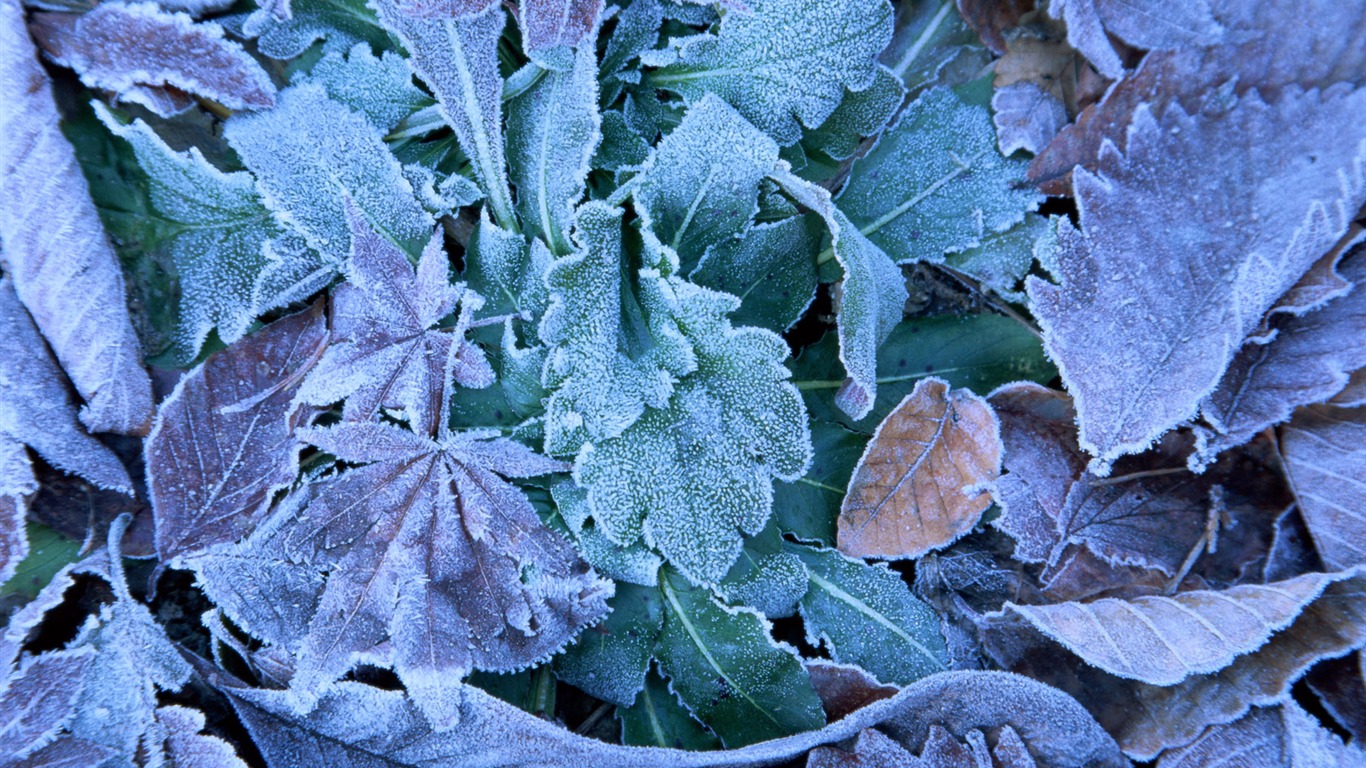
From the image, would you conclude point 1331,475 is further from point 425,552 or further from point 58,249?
point 58,249

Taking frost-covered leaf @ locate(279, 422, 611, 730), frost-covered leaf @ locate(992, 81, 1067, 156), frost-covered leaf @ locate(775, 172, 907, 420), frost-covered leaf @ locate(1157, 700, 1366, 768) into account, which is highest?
frost-covered leaf @ locate(992, 81, 1067, 156)

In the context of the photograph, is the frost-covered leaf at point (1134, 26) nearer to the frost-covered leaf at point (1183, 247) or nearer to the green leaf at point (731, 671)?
the frost-covered leaf at point (1183, 247)

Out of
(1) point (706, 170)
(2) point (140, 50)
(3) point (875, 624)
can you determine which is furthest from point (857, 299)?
(2) point (140, 50)

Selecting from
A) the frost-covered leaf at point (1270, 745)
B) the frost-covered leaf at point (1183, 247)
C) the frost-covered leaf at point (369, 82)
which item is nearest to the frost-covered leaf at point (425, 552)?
the frost-covered leaf at point (369, 82)

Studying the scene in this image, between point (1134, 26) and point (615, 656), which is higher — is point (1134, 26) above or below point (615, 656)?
above

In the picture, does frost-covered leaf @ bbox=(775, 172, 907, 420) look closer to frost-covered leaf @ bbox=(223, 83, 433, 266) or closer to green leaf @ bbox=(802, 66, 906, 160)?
green leaf @ bbox=(802, 66, 906, 160)

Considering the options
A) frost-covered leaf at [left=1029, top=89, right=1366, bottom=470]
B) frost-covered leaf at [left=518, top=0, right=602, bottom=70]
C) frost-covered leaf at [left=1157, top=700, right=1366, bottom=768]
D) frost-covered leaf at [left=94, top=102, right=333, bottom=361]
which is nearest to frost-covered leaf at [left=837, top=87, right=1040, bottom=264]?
frost-covered leaf at [left=1029, top=89, right=1366, bottom=470]
